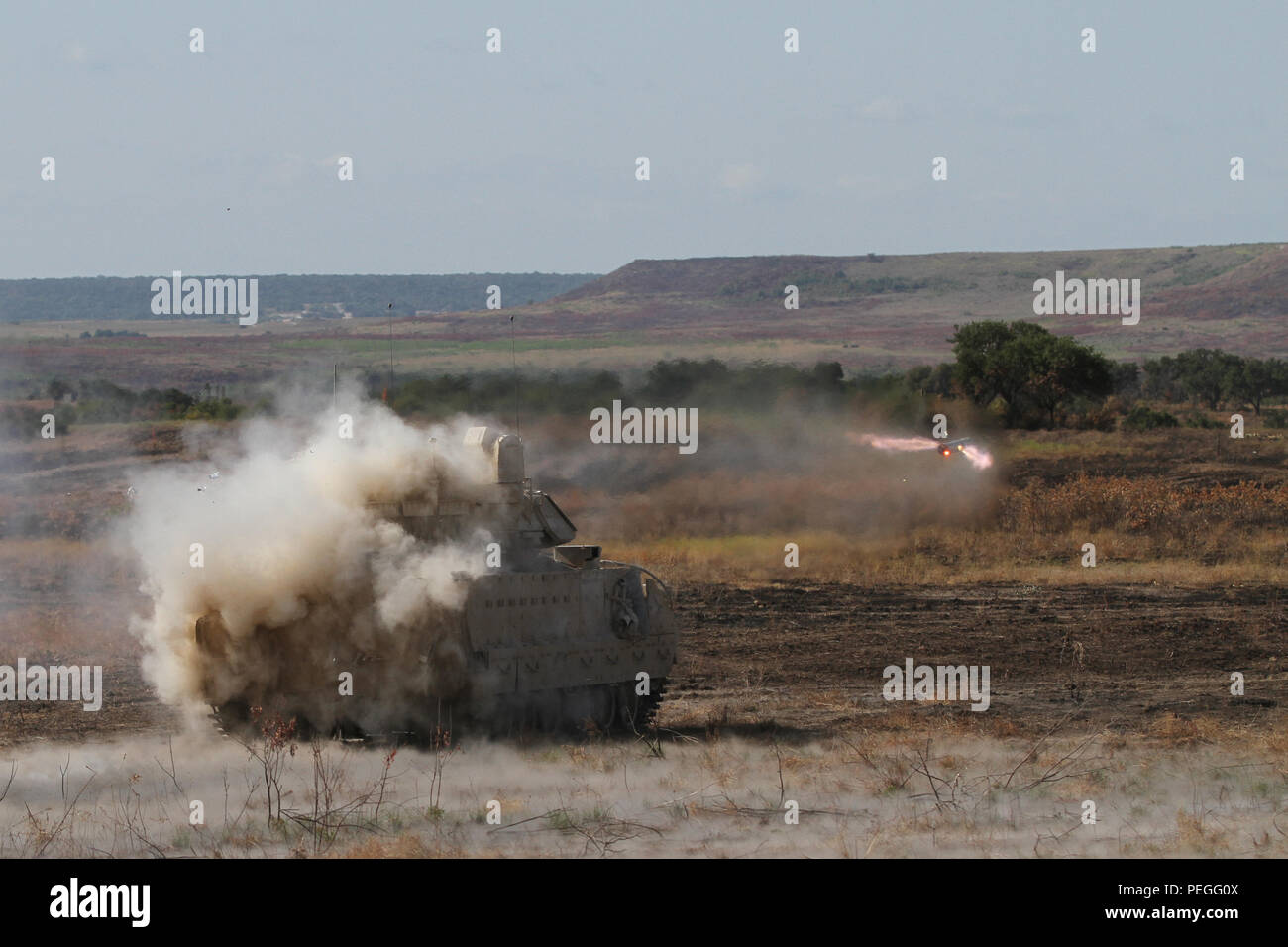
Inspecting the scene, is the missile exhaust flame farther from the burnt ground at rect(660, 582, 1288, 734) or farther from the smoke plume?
the smoke plume

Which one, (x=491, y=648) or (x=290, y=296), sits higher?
(x=290, y=296)

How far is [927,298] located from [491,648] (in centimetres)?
12134

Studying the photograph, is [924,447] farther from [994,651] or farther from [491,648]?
[491,648]

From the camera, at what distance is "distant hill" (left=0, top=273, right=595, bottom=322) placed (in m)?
96.6

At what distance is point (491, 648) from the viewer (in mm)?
17047

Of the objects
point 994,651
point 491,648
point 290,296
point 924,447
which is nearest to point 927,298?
point 290,296

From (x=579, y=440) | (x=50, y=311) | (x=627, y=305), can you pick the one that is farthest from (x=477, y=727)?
A: (x=627, y=305)

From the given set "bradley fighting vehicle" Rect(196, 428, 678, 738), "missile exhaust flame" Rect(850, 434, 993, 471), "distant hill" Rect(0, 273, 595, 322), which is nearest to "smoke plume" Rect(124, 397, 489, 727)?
"bradley fighting vehicle" Rect(196, 428, 678, 738)

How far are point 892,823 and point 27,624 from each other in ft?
58.0

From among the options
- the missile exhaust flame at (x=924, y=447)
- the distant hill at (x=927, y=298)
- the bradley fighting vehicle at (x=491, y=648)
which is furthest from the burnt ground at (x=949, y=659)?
the distant hill at (x=927, y=298)

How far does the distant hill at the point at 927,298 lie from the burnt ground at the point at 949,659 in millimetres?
58631

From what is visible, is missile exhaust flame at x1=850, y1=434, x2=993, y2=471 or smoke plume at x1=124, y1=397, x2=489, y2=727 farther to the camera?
missile exhaust flame at x1=850, y1=434, x2=993, y2=471

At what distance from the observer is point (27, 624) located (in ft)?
87.5

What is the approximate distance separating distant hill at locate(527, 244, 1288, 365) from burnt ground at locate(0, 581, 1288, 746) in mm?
58631
